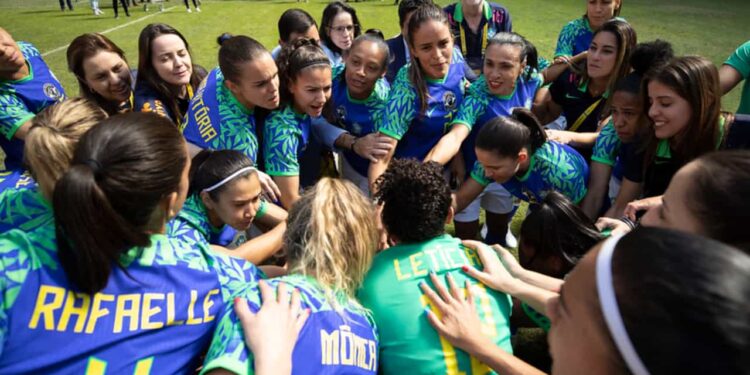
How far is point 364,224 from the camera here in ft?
6.77

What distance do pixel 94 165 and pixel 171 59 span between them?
2435 millimetres

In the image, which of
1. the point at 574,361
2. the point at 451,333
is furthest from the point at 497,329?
the point at 574,361

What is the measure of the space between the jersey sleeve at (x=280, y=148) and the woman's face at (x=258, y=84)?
135mm

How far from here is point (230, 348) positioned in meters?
1.53

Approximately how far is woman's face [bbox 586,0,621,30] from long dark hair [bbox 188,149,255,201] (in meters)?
4.01

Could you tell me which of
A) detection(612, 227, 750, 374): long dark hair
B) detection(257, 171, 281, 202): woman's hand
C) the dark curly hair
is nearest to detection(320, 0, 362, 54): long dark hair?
detection(257, 171, 281, 202): woman's hand

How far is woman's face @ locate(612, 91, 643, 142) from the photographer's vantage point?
3.16m

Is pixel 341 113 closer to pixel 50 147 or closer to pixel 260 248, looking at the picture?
pixel 260 248

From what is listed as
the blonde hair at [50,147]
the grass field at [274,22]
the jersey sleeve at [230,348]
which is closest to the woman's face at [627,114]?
the jersey sleeve at [230,348]

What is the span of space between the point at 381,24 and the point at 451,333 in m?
16.4

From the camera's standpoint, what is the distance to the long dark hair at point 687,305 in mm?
808

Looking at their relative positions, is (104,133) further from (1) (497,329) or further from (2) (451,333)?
(1) (497,329)

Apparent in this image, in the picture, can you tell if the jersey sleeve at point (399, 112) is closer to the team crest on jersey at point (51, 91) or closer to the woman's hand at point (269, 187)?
the woman's hand at point (269, 187)

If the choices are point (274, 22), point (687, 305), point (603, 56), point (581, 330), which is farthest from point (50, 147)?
point (274, 22)
